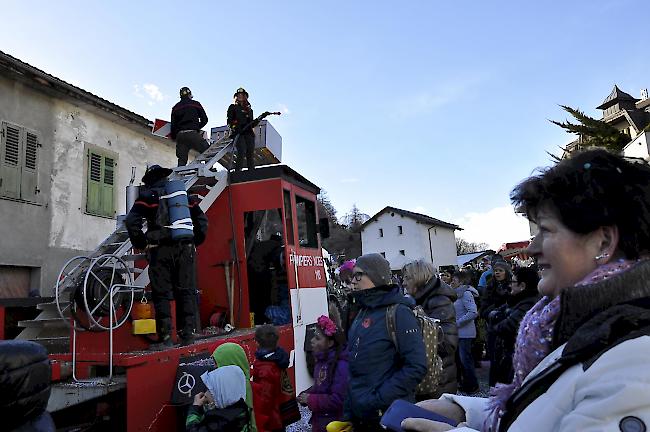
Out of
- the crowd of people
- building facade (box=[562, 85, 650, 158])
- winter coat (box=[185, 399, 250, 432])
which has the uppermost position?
building facade (box=[562, 85, 650, 158])

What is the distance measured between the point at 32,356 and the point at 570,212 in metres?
1.75

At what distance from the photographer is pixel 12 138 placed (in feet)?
30.1

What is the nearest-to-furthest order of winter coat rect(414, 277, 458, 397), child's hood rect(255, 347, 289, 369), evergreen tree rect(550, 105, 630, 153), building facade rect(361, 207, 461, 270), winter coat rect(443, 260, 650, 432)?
1. winter coat rect(443, 260, 650, 432)
2. child's hood rect(255, 347, 289, 369)
3. winter coat rect(414, 277, 458, 397)
4. evergreen tree rect(550, 105, 630, 153)
5. building facade rect(361, 207, 461, 270)

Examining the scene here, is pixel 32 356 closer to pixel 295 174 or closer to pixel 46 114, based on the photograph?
pixel 295 174

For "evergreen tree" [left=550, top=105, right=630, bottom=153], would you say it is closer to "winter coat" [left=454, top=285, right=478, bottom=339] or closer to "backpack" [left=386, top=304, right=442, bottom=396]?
"winter coat" [left=454, top=285, right=478, bottom=339]

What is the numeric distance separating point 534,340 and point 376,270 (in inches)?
70.0


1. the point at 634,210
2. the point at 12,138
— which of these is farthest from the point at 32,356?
the point at 12,138

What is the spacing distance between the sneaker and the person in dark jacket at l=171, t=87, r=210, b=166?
4.21 m

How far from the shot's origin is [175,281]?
4.32 meters

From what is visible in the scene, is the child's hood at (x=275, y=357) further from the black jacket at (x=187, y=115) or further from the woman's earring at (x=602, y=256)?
the black jacket at (x=187, y=115)

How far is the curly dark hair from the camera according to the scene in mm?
1137

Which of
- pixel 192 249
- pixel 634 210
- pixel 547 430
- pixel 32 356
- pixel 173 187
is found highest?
pixel 173 187

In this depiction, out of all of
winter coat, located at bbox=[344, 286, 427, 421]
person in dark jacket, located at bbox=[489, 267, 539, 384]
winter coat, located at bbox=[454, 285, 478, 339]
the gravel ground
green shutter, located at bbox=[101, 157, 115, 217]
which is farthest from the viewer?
green shutter, located at bbox=[101, 157, 115, 217]

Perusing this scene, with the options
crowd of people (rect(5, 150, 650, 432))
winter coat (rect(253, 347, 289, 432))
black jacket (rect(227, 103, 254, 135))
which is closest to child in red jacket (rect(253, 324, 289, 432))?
winter coat (rect(253, 347, 289, 432))
